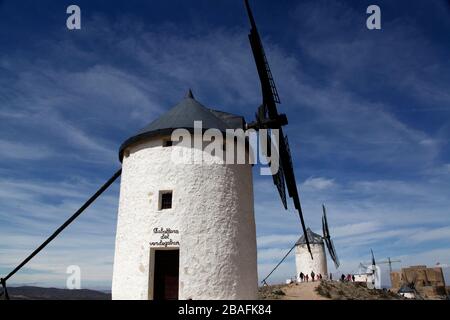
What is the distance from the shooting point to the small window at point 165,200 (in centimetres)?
1016

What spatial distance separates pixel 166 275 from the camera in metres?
9.76

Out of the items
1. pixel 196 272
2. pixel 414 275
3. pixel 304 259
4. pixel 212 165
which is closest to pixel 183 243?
pixel 196 272

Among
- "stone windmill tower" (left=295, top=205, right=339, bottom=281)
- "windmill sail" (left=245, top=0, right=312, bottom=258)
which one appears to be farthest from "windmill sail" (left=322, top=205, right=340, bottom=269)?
"windmill sail" (left=245, top=0, right=312, bottom=258)

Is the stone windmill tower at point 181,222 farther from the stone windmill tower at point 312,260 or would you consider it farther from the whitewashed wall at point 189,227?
the stone windmill tower at point 312,260

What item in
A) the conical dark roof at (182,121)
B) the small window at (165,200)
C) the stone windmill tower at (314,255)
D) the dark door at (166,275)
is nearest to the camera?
the dark door at (166,275)

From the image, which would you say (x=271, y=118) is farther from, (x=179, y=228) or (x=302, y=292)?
(x=302, y=292)

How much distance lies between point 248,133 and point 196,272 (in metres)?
5.59

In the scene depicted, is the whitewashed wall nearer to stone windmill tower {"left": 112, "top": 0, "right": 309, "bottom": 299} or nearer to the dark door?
stone windmill tower {"left": 112, "top": 0, "right": 309, "bottom": 299}

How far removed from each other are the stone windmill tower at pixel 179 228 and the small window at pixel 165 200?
0.10ft

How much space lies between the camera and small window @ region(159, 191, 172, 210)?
1016 cm

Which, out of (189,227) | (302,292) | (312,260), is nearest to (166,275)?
(189,227)

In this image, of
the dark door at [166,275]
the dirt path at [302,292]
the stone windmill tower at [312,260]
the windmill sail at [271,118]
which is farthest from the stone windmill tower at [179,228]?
the stone windmill tower at [312,260]
